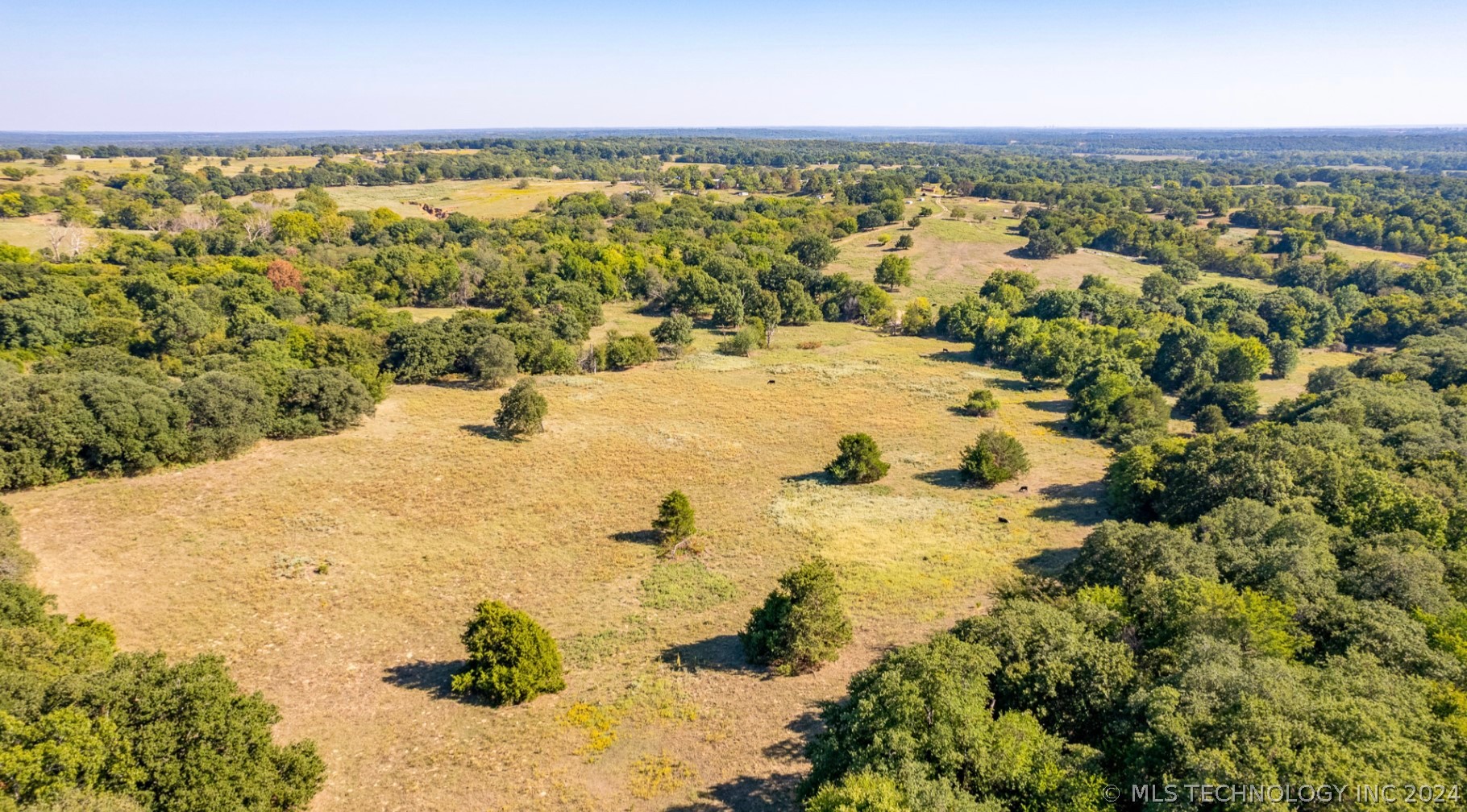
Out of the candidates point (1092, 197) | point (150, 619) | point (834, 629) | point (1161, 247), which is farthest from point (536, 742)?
point (1092, 197)

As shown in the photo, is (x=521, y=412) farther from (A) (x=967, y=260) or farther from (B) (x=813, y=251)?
(A) (x=967, y=260)

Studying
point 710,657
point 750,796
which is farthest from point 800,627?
point 750,796

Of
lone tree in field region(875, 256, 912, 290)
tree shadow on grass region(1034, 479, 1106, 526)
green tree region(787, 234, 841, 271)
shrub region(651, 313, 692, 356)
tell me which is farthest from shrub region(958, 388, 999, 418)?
green tree region(787, 234, 841, 271)

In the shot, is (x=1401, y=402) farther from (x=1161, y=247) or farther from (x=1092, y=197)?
(x=1092, y=197)

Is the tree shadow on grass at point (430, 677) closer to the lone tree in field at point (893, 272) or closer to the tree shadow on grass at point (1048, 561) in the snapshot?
the tree shadow on grass at point (1048, 561)

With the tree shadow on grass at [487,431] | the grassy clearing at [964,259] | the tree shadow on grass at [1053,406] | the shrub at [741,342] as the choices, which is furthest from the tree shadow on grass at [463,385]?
the grassy clearing at [964,259]
